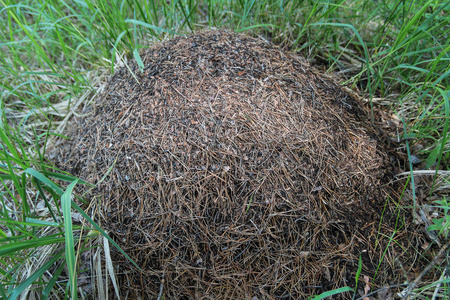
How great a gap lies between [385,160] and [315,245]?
758mm

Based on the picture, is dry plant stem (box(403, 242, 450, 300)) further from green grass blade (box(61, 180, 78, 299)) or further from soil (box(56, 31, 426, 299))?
green grass blade (box(61, 180, 78, 299))

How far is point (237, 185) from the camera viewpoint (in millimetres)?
1527

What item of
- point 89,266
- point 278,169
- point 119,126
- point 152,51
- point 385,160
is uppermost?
point 152,51

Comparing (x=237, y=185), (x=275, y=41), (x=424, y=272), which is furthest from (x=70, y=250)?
(x=275, y=41)

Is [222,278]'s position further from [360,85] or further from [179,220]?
[360,85]

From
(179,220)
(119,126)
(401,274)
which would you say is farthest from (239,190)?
(401,274)

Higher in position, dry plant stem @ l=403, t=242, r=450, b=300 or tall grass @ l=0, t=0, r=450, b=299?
tall grass @ l=0, t=0, r=450, b=299

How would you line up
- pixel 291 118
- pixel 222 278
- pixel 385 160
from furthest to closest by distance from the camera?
pixel 385 160, pixel 291 118, pixel 222 278

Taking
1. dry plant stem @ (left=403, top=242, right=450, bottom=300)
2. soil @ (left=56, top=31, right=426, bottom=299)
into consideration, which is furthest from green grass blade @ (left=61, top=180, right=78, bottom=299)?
dry plant stem @ (left=403, top=242, right=450, bottom=300)

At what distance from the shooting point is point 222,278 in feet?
4.80

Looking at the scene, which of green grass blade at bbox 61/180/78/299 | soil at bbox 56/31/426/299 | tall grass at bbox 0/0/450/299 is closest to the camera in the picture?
green grass blade at bbox 61/180/78/299

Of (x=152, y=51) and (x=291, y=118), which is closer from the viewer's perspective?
(x=291, y=118)

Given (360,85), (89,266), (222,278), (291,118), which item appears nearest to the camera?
(222,278)

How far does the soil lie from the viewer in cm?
149
